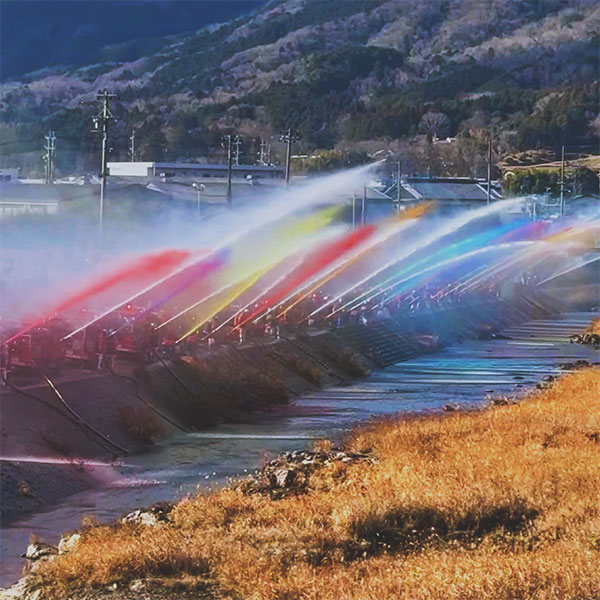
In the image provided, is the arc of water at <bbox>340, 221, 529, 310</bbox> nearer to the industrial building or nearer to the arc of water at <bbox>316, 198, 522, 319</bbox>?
the arc of water at <bbox>316, 198, 522, 319</bbox>

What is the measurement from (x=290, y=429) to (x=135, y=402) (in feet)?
15.4

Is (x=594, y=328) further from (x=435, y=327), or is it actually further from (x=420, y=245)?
(x=435, y=327)

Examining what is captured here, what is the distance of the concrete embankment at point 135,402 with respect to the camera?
2834cm

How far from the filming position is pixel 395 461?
2405 centimetres

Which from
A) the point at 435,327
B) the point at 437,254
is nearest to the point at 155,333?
the point at 435,327

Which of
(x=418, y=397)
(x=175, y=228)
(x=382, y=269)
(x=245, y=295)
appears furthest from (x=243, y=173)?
(x=418, y=397)

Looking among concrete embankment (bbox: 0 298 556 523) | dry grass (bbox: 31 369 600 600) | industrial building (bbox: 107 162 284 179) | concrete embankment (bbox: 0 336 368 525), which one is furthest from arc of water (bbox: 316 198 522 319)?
dry grass (bbox: 31 369 600 600)

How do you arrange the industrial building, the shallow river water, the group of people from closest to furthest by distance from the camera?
the shallow river water
the group of people
the industrial building

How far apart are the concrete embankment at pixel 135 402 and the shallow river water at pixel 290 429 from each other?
0.68 meters

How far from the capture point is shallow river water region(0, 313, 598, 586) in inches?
1000

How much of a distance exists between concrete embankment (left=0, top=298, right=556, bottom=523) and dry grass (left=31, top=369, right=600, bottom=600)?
630cm

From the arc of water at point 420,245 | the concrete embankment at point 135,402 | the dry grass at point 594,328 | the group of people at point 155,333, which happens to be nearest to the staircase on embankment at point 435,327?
the group of people at point 155,333

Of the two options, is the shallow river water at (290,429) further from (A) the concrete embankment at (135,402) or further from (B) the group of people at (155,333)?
(B) the group of people at (155,333)

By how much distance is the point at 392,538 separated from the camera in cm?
1786
